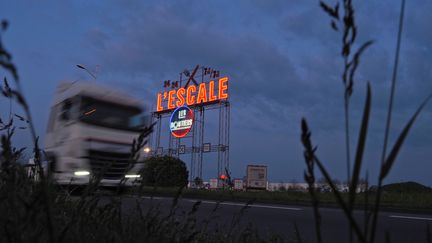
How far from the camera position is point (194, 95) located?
43.4 m

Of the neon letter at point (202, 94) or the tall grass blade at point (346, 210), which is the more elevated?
the neon letter at point (202, 94)

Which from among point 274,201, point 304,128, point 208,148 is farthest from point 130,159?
point 208,148

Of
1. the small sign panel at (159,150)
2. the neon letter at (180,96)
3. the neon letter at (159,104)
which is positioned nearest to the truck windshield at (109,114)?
the neon letter at (180,96)

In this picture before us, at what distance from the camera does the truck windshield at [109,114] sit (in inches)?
529

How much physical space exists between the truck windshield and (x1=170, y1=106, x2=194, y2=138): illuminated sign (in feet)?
87.8

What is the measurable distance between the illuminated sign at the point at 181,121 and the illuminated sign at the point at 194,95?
1226 mm

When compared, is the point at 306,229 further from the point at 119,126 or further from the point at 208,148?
the point at 208,148

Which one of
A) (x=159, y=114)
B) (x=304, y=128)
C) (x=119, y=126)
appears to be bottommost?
(x=304, y=128)

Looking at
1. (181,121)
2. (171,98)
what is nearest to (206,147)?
(181,121)

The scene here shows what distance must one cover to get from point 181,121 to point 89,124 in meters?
29.0

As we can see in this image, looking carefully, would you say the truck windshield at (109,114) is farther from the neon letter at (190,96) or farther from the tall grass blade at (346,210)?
the neon letter at (190,96)

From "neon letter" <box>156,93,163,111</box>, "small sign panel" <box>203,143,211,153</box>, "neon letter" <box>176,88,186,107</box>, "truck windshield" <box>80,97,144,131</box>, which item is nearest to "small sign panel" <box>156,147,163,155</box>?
"neon letter" <box>156,93,163,111</box>

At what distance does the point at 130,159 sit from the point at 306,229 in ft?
22.0

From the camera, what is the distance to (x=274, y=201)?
52.5 ft
